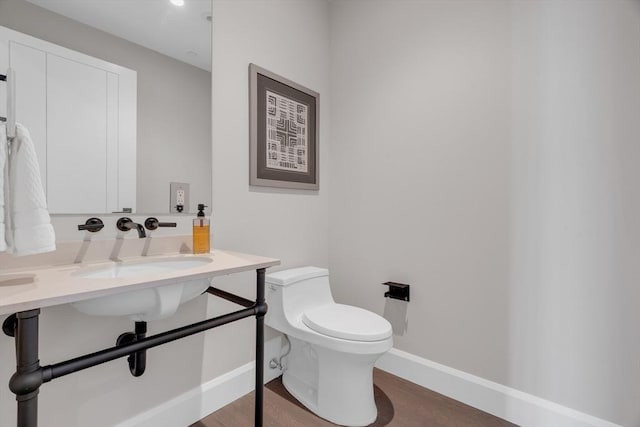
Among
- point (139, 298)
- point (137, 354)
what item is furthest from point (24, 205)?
point (137, 354)

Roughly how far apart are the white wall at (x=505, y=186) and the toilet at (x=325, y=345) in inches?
17.6

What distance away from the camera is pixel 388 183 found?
1864 mm

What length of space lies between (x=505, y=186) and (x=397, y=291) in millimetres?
817

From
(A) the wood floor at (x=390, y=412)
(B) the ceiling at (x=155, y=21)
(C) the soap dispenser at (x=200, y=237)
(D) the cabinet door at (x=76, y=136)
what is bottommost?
(A) the wood floor at (x=390, y=412)

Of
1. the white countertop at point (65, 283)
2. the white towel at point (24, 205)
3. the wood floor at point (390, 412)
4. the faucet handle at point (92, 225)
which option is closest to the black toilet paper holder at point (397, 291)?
the wood floor at point (390, 412)

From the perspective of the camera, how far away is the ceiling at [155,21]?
113 cm

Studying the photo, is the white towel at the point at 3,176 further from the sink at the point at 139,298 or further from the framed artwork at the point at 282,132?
the framed artwork at the point at 282,132

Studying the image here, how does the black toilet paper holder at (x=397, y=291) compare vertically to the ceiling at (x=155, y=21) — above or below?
below

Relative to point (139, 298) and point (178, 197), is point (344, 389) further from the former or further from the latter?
point (178, 197)

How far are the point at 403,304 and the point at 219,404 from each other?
1122 millimetres

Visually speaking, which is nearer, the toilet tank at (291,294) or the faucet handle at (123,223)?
the faucet handle at (123,223)

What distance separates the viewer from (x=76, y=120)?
1088 millimetres

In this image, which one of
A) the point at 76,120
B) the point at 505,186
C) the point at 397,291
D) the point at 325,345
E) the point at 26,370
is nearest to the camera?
the point at 26,370

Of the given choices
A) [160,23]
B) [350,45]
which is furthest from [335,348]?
[350,45]
